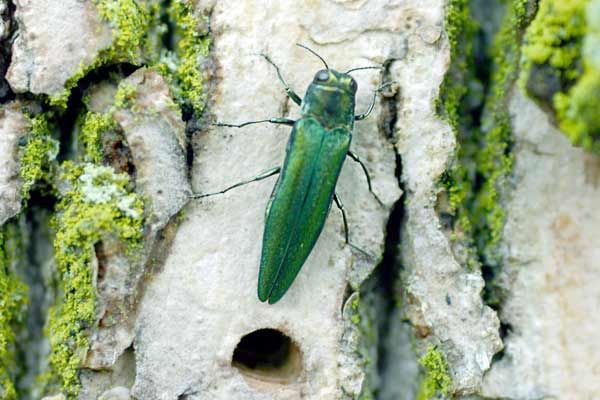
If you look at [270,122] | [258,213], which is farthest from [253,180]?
[270,122]

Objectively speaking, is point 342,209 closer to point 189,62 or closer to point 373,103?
Answer: point 373,103

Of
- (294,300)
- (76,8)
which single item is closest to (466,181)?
(294,300)

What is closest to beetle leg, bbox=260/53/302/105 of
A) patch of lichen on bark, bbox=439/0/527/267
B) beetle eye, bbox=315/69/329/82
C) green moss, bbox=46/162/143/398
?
beetle eye, bbox=315/69/329/82

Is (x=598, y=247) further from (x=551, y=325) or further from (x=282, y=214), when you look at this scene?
(x=282, y=214)

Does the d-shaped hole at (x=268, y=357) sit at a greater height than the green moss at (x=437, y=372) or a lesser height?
lesser

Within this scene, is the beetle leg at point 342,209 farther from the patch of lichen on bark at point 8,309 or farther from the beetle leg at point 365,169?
the patch of lichen on bark at point 8,309

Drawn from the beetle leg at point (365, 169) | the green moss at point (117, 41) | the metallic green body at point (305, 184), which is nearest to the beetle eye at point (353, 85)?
the metallic green body at point (305, 184)

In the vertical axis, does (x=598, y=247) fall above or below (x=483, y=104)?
below
